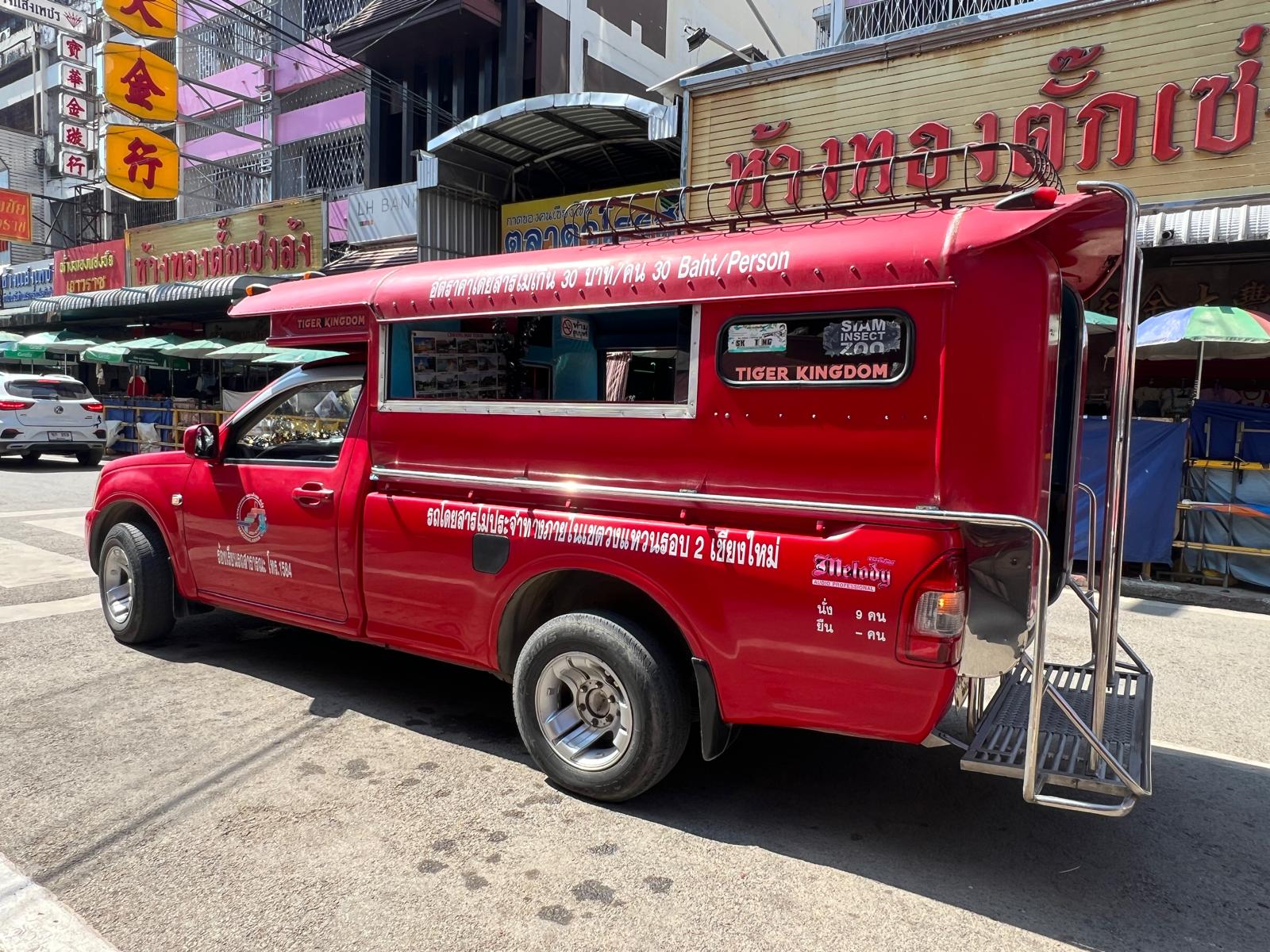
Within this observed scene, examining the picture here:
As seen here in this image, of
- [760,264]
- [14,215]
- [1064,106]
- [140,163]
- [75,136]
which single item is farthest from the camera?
[14,215]

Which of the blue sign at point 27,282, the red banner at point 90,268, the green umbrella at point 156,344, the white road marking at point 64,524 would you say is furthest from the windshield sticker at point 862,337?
the blue sign at point 27,282

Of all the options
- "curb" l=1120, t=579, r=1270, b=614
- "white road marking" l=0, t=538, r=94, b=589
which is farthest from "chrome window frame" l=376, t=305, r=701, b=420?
"curb" l=1120, t=579, r=1270, b=614

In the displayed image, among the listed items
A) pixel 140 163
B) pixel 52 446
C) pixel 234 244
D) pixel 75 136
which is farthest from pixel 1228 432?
pixel 75 136

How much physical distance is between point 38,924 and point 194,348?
57.4 ft

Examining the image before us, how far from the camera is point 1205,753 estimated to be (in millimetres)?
4422

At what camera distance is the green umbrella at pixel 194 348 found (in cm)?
1800

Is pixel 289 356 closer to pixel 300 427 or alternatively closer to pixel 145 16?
pixel 145 16

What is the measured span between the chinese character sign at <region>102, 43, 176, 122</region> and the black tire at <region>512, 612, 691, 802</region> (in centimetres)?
1978

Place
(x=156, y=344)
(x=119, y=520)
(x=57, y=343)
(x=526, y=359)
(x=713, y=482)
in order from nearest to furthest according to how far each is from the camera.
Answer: (x=713, y=482)
(x=526, y=359)
(x=119, y=520)
(x=156, y=344)
(x=57, y=343)

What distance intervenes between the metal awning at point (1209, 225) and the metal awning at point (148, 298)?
1538cm

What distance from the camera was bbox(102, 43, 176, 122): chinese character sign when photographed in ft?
59.5

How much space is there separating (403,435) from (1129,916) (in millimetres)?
3549

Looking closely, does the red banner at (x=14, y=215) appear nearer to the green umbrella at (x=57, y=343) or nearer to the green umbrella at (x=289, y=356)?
the green umbrella at (x=57, y=343)

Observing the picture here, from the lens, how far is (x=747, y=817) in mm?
3619
